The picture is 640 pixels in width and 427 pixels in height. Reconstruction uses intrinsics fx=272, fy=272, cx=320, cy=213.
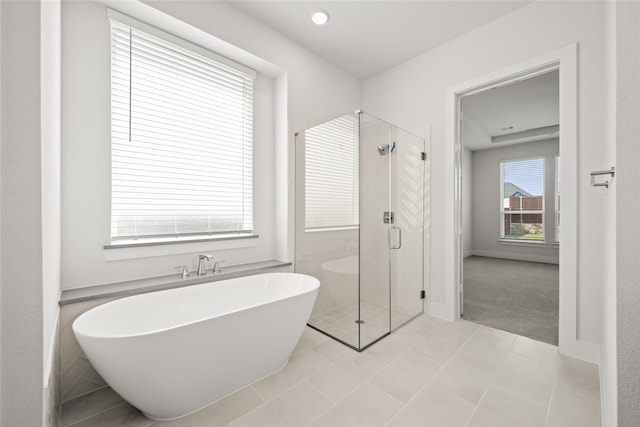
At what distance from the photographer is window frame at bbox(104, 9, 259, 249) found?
1.89 metres

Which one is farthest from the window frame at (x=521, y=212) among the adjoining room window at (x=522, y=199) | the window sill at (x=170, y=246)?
the window sill at (x=170, y=246)

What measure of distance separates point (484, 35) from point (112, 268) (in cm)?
359

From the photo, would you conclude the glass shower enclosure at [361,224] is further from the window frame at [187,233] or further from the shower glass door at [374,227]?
the window frame at [187,233]

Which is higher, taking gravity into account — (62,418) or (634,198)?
(634,198)

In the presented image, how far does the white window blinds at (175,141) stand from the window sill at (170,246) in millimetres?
68

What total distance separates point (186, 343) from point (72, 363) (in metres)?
0.86

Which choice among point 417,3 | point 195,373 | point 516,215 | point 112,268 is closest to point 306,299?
point 195,373

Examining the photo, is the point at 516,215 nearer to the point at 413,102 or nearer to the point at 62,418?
the point at 413,102

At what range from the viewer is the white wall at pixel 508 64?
6.35 feet

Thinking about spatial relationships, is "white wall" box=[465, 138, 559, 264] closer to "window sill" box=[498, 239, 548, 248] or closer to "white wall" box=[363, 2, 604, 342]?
"window sill" box=[498, 239, 548, 248]

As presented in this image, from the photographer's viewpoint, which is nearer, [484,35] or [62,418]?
[62,418]

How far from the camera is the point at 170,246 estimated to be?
211 cm

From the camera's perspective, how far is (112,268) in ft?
6.13

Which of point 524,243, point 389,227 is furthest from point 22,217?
point 524,243
